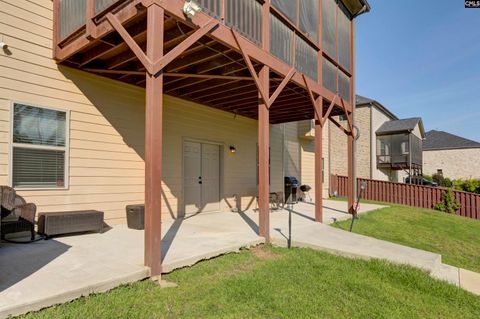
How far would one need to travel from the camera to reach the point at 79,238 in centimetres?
507

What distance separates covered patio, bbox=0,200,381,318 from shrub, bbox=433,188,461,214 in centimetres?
1001

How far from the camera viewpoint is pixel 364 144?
72.9ft

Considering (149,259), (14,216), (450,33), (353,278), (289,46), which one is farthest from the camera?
(450,33)

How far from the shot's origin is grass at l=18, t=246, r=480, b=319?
284 cm

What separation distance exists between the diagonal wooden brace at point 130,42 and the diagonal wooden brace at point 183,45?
0.09 m

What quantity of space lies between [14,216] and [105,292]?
2.64m

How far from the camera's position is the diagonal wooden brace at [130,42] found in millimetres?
3578

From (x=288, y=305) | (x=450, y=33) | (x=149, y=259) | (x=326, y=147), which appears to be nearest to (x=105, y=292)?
(x=149, y=259)

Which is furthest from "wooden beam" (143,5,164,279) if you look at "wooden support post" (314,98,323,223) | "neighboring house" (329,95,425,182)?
"neighboring house" (329,95,425,182)

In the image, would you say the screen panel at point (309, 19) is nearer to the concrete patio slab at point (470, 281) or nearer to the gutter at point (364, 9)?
the gutter at point (364, 9)

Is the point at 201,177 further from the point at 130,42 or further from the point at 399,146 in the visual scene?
the point at 399,146

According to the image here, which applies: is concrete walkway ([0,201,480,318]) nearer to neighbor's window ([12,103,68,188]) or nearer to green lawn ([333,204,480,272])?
neighbor's window ([12,103,68,188])

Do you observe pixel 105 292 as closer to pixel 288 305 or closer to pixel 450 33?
pixel 288 305

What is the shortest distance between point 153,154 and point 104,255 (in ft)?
5.28
